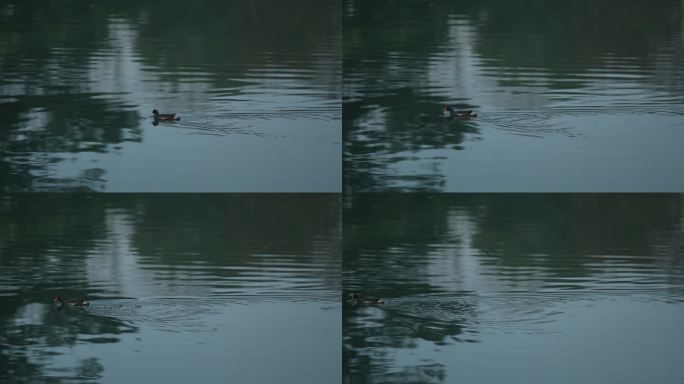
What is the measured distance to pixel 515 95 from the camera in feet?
6.64

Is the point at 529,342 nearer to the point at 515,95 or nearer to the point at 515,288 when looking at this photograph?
the point at 515,288

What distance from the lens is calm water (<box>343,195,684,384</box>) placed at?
199 cm

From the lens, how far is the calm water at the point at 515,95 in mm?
2004

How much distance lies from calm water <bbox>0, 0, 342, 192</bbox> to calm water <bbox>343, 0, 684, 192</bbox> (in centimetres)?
12

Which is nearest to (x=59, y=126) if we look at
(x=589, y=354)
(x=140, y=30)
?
(x=140, y=30)

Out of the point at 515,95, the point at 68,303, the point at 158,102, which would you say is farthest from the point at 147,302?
the point at 515,95

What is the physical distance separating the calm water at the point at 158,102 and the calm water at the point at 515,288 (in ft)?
0.95

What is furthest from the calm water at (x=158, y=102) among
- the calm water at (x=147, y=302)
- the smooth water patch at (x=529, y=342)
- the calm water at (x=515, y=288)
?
the smooth water patch at (x=529, y=342)

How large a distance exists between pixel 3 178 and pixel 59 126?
0.22 m

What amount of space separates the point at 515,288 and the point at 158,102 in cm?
117

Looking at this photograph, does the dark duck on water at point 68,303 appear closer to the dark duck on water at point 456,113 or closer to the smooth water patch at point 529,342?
the smooth water patch at point 529,342

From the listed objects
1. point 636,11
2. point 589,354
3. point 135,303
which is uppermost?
point 636,11

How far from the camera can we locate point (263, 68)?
2.03m

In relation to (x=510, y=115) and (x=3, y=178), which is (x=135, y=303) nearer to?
(x=3, y=178)
